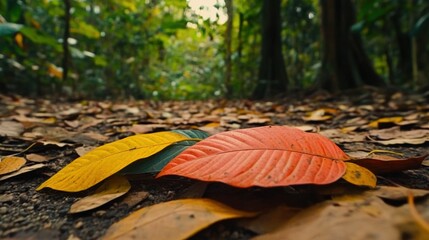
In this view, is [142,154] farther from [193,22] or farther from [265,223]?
[193,22]

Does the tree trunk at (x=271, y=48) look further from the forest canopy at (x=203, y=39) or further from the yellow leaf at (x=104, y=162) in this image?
the yellow leaf at (x=104, y=162)

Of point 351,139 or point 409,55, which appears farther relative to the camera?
point 409,55

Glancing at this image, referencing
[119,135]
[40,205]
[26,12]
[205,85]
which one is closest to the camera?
[40,205]

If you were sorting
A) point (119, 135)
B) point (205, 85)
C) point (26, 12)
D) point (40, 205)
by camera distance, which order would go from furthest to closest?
point (205, 85), point (26, 12), point (119, 135), point (40, 205)

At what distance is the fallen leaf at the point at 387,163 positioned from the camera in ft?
2.26

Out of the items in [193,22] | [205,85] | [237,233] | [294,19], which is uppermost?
[294,19]

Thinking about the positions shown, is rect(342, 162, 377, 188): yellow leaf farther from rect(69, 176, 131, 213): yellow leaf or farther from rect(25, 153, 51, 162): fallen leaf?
rect(25, 153, 51, 162): fallen leaf

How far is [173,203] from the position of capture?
0.59 metres

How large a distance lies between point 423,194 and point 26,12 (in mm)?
4070

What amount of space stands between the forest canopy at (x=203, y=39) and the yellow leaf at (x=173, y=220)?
2.78 metres

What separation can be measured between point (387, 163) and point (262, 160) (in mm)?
279

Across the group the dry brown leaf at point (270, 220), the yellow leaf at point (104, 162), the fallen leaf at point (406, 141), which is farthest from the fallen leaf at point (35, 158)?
the fallen leaf at point (406, 141)

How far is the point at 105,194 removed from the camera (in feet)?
2.25

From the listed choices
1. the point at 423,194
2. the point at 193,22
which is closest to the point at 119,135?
the point at 423,194
